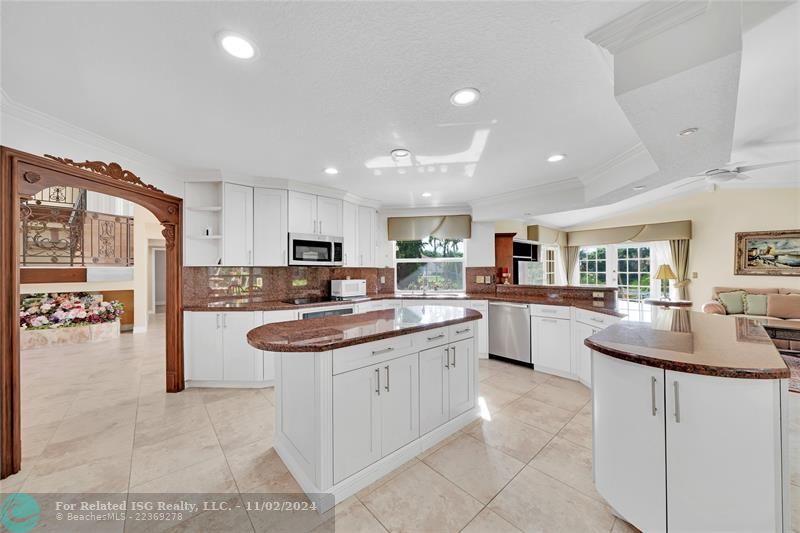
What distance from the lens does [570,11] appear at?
122 centimetres

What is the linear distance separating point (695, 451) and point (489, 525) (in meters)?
1.00

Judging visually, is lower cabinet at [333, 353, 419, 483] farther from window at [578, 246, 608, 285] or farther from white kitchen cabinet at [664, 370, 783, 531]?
window at [578, 246, 608, 285]

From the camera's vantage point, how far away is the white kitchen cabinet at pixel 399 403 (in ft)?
6.09

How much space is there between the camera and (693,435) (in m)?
1.23

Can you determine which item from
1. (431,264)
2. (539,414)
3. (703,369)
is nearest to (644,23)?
(703,369)

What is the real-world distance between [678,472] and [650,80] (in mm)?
1764

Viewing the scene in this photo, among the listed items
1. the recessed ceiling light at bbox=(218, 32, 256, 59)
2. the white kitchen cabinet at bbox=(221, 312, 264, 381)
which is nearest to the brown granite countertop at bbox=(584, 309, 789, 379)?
the recessed ceiling light at bbox=(218, 32, 256, 59)

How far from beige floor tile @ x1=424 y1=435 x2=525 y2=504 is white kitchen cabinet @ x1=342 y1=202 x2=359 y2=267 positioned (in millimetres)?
2944

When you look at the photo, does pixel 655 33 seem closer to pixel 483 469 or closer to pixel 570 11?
pixel 570 11

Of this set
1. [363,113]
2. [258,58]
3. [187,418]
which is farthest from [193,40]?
[187,418]

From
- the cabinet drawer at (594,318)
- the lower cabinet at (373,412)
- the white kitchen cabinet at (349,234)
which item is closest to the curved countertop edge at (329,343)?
the lower cabinet at (373,412)

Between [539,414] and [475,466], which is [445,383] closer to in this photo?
[475,466]

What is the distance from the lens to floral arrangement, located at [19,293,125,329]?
5203 mm

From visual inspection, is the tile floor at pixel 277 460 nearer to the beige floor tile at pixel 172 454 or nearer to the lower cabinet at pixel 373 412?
the beige floor tile at pixel 172 454
